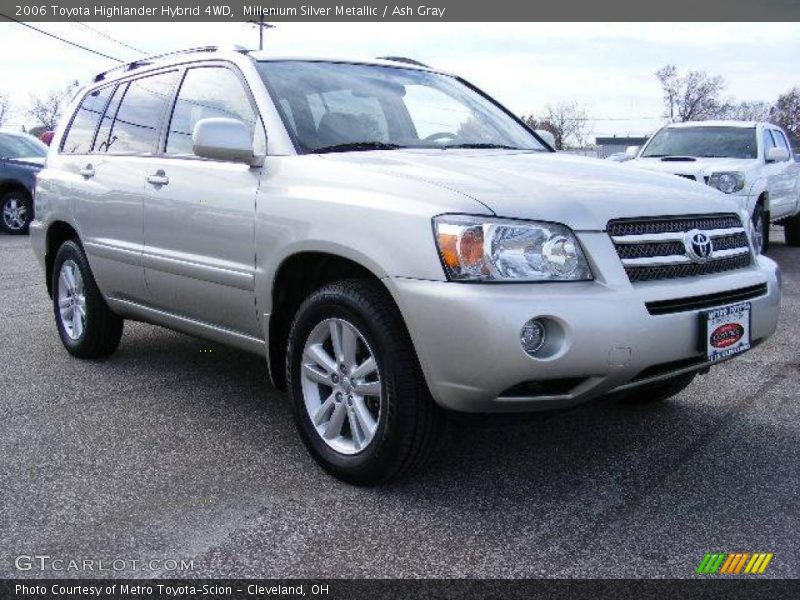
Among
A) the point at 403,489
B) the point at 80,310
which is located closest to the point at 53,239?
the point at 80,310

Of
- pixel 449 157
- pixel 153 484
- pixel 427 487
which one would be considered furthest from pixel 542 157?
pixel 153 484

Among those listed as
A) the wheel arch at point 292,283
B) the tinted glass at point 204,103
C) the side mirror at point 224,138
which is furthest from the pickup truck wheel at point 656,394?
the tinted glass at point 204,103

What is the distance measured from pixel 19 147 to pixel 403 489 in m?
13.0

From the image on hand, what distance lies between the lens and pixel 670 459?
3.50 m

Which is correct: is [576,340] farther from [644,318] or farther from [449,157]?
[449,157]

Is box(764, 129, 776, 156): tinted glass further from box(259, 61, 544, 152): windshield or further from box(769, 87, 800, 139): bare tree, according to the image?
box(769, 87, 800, 139): bare tree

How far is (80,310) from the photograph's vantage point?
5246 millimetres

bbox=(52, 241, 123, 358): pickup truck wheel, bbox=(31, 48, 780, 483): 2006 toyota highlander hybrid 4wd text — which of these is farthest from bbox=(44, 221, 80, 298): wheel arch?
bbox=(31, 48, 780, 483): 2006 toyota highlander hybrid 4wd text

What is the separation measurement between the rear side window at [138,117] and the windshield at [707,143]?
284 inches

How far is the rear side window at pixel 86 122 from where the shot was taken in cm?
517

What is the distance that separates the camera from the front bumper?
2.72 metres

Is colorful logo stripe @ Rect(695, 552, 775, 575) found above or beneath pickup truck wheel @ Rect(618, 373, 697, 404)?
beneath

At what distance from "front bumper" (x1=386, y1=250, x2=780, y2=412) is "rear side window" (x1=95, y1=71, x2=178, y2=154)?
2.19m

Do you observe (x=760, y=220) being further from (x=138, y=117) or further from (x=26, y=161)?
(x=26, y=161)
